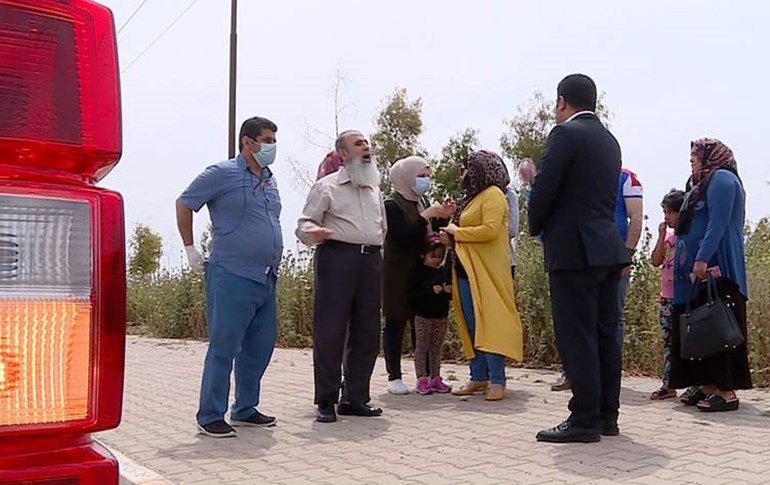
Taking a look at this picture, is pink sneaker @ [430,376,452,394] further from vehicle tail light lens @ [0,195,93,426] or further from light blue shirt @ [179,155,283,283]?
vehicle tail light lens @ [0,195,93,426]

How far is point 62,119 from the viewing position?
123 cm

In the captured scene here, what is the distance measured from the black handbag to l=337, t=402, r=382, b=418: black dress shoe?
6.95ft

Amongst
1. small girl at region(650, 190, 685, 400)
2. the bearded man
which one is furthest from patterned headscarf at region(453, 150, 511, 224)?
small girl at region(650, 190, 685, 400)

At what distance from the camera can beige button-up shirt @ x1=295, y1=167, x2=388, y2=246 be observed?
238 inches

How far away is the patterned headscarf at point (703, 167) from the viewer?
6164mm

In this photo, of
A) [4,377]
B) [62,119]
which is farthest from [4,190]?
[4,377]

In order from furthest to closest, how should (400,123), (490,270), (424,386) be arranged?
(400,123) < (424,386) < (490,270)

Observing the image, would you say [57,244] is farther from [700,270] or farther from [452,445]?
[700,270]

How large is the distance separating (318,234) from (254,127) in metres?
0.81

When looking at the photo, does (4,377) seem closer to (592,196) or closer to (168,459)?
(168,459)

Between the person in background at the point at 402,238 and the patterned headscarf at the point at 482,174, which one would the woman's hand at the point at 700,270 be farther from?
the person in background at the point at 402,238

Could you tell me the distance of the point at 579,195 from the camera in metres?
5.11

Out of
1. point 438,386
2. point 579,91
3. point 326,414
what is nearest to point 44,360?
point 579,91

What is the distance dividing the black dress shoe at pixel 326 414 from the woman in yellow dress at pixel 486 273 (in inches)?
50.5
